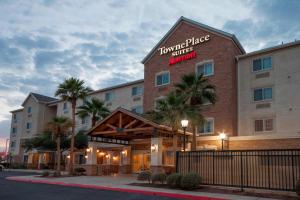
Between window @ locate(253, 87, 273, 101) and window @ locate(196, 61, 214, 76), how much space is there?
4770mm

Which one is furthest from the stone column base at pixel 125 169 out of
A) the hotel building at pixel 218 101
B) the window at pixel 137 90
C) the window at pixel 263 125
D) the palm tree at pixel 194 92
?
the window at pixel 263 125

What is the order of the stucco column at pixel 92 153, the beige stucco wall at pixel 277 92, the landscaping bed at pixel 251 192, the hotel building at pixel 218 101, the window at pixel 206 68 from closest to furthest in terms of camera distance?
the landscaping bed at pixel 251 192 < the hotel building at pixel 218 101 < the beige stucco wall at pixel 277 92 < the stucco column at pixel 92 153 < the window at pixel 206 68

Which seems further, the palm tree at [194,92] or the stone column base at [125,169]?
the stone column base at [125,169]

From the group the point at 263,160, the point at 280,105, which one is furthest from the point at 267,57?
the point at 263,160

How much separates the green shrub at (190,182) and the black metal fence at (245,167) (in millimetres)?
1279

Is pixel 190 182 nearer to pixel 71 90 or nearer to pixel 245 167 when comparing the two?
pixel 245 167

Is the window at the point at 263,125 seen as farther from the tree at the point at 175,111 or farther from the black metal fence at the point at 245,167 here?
the black metal fence at the point at 245,167

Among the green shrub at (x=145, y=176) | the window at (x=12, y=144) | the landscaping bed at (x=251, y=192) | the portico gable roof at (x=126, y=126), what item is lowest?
the landscaping bed at (x=251, y=192)

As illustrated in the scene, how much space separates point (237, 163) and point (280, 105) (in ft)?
41.6

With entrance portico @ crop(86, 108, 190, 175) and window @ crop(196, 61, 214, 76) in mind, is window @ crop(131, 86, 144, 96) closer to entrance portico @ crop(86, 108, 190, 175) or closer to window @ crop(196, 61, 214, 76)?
entrance portico @ crop(86, 108, 190, 175)

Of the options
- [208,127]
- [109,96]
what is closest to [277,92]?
[208,127]

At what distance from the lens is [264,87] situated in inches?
1228

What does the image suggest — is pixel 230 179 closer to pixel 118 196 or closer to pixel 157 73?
pixel 118 196

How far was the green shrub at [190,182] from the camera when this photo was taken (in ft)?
62.3
